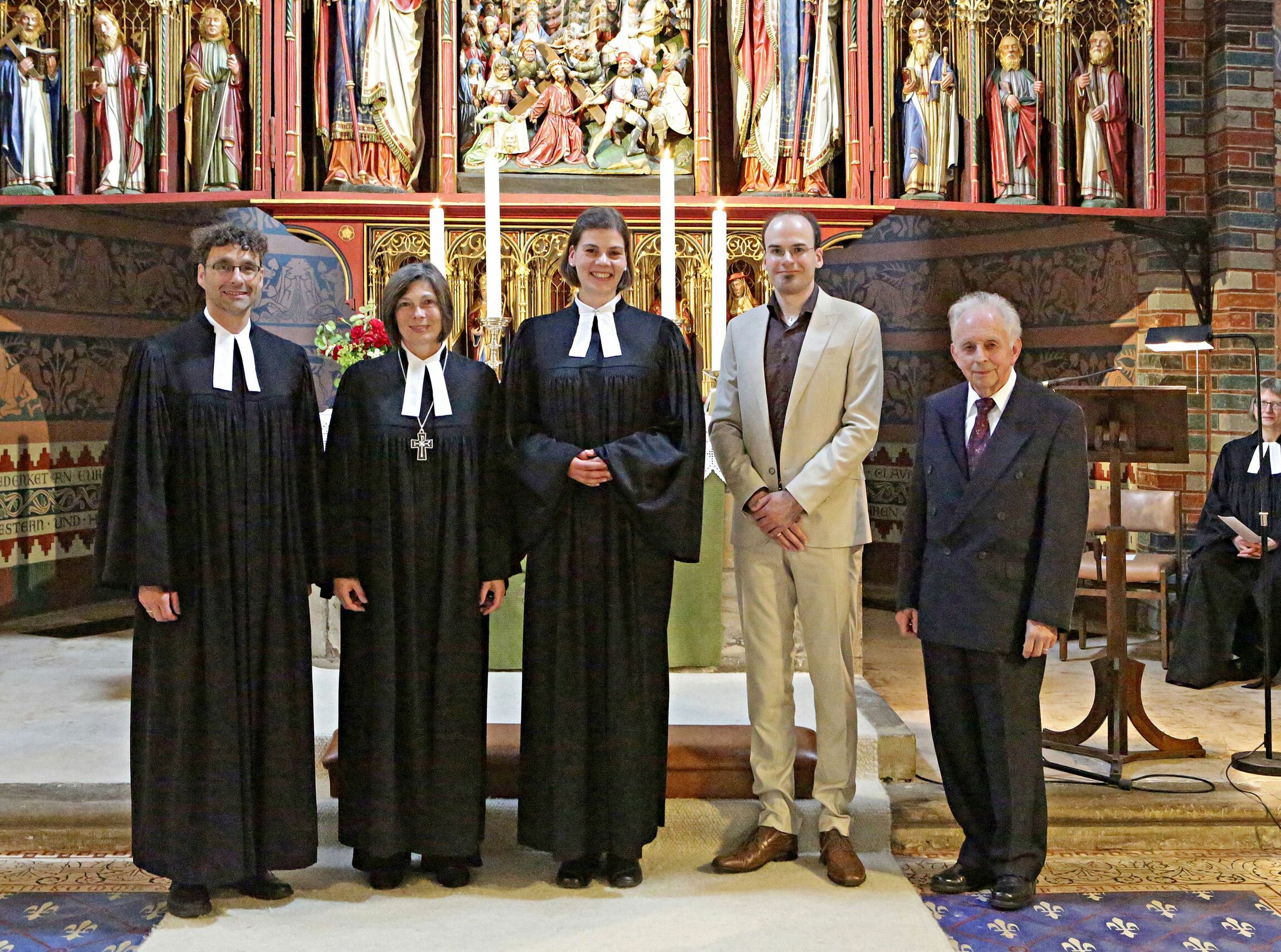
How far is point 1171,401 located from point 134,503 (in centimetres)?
298

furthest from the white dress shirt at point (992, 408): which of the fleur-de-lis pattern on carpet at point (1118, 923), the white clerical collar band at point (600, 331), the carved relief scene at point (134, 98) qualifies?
the carved relief scene at point (134, 98)

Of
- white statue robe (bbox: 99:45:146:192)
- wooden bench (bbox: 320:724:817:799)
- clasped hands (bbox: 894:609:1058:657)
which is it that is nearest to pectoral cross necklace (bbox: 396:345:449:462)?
wooden bench (bbox: 320:724:817:799)

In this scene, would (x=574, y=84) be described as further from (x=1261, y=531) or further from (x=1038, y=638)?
(x=1261, y=531)

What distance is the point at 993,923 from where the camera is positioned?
2867 mm

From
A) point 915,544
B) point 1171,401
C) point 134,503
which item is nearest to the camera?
point 134,503

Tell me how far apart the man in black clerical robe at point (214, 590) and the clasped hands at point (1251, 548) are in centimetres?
433

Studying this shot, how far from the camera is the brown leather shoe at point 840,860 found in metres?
3.02

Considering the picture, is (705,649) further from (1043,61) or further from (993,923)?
(1043,61)

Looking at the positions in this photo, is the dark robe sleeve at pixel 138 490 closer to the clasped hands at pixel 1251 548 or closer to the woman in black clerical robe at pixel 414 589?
the woman in black clerical robe at pixel 414 589

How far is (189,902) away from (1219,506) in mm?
4779

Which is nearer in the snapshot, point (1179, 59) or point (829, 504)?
point (829, 504)

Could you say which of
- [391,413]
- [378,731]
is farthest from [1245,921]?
[391,413]

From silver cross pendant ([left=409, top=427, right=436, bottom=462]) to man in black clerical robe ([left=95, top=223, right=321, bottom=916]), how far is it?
0.99 feet

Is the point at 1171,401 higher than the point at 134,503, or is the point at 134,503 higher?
the point at 1171,401
